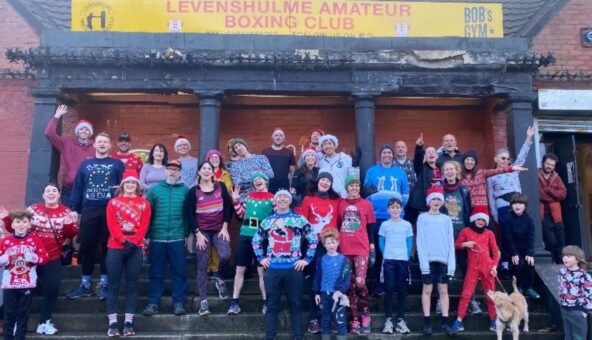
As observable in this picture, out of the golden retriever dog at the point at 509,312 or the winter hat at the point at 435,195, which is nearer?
the golden retriever dog at the point at 509,312

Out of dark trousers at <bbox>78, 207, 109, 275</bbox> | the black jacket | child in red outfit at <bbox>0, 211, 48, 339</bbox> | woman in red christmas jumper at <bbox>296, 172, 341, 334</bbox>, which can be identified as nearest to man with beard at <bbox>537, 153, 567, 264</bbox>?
the black jacket

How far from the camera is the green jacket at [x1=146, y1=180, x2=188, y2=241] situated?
6371mm

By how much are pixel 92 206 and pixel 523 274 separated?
18.2 feet

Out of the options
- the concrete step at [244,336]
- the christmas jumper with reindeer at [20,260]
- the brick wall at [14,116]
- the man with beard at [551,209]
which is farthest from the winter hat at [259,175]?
the brick wall at [14,116]

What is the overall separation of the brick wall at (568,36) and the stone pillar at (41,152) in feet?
27.5

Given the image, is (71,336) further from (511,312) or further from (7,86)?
(7,86)

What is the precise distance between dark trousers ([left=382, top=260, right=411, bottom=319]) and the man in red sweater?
425 centimetres

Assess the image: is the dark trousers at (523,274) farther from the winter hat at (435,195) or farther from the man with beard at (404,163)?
the man with beard at (404,163)

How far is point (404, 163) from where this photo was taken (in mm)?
7543

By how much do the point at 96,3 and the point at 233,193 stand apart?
Answer: 4379 millimetres

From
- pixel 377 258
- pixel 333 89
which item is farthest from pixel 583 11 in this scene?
pixel 377 258

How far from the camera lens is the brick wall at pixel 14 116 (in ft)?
30.7

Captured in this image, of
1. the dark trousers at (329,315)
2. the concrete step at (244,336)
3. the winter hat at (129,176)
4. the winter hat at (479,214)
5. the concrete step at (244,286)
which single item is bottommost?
the concrete step at (244,336)

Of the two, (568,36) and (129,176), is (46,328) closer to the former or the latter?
(129,176)
